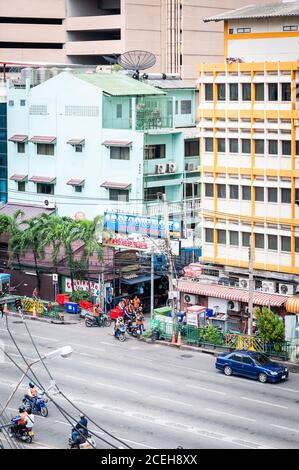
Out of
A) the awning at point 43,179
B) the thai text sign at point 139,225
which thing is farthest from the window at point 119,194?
the thai text sign at point 139,225

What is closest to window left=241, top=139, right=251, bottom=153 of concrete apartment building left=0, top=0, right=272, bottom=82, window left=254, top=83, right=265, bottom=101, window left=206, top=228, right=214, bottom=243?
window left=254, top=83, right=265, bottom=101

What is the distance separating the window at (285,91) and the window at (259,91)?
1103 millimetres

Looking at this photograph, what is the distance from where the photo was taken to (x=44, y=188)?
7931 cm

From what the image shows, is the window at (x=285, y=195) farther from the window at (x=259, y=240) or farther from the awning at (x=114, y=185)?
the awning at (x=114, y=185)

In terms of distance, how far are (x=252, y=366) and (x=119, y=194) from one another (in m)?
25.6

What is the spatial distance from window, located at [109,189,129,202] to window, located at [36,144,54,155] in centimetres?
637

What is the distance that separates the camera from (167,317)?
59906 millimetres

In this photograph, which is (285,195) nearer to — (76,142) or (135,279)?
(135,279)

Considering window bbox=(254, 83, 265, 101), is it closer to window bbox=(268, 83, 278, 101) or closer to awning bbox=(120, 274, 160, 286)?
window bbox=(268, 83, 278, 101)

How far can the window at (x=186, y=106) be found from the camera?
82.0 m

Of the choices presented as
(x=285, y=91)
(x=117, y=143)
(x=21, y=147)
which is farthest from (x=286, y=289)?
(x=21, y=147)

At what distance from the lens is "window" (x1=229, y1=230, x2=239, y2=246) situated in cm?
6106

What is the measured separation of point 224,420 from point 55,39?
3414 inches

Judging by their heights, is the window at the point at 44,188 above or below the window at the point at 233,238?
above
